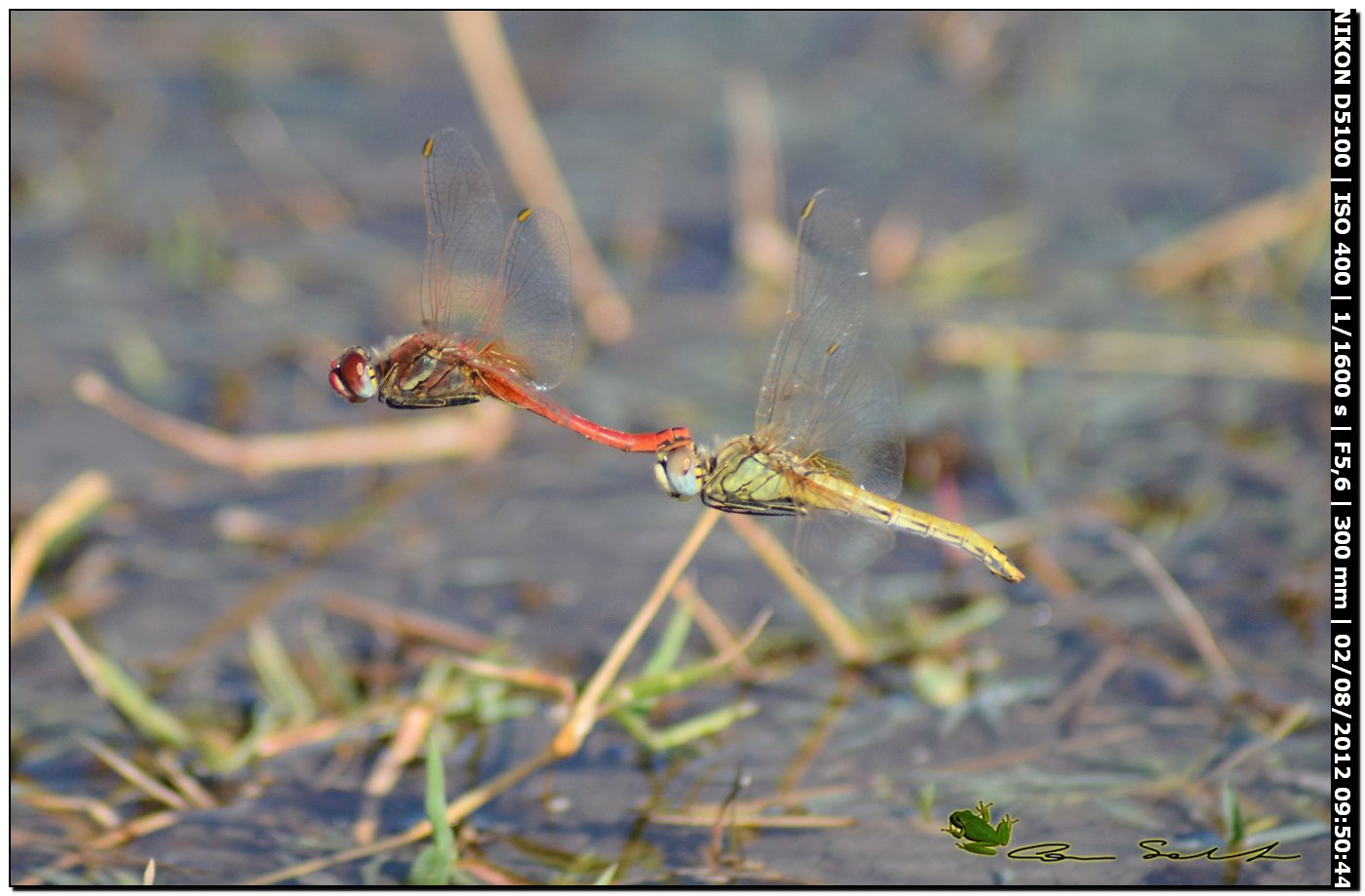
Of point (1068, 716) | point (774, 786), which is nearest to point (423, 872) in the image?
point (774, 786)

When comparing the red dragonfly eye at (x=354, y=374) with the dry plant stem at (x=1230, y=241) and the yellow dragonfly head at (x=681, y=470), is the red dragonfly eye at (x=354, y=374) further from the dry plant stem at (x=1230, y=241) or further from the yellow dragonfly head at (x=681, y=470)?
the dry plant stem at (x=1230, y=241)

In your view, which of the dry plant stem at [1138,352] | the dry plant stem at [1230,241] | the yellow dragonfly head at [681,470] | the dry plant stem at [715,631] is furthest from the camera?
the dry plant stem at [1230,241]

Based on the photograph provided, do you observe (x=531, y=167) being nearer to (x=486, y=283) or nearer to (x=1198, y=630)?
(x=486, y=283)

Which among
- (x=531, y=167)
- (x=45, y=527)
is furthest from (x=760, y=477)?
(x=531, y=167)

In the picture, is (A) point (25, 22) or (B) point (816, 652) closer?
(B) point (816, 652)

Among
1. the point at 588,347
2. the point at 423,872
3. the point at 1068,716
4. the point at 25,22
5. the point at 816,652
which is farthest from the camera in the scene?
the point at 25,22

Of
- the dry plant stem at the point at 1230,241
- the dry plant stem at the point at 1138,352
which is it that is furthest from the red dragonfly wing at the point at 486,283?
the dry plant stem at the point at 1230,241

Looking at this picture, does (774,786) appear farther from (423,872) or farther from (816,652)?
(423,872)
